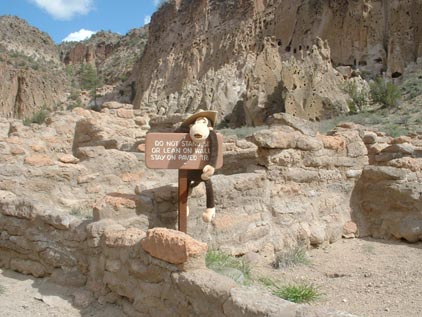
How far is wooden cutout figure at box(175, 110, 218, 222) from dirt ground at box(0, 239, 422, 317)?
0.83 m

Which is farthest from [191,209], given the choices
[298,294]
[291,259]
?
[298,294]

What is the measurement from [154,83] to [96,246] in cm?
4000

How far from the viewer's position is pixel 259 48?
3403 cm

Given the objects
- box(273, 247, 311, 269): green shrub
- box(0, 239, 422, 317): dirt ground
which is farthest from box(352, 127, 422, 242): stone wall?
box(273, 247, 311, 269): green shrub

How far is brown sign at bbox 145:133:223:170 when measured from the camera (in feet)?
12.5

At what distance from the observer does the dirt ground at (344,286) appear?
3.20 meters

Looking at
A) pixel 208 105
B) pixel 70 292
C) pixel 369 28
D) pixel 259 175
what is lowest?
pixel 70 292

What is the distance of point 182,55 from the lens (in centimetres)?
4100

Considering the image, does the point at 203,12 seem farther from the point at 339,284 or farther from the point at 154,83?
the point at 339,284

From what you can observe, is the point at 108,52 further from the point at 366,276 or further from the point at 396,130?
the point at 366,276

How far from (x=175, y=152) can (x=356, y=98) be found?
18.2 metres

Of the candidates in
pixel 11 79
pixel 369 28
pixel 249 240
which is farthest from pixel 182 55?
pixel 249 240

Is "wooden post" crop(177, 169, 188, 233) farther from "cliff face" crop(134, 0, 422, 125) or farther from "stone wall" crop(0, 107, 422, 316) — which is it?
"cliff face" crop(134, 0, 422, 125)

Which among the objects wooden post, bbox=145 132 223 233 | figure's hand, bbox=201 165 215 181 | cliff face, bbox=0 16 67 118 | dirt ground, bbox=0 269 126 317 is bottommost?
dirt ground, bbox=0 269 126 317
